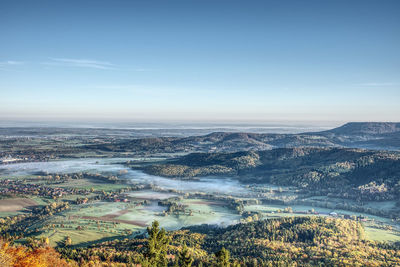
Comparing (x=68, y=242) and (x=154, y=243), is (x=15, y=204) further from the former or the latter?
(x=154, y=243)

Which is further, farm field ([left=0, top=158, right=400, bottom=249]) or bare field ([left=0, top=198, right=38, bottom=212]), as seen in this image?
bare field ([left=0, top=198, right=38, bottom=212])

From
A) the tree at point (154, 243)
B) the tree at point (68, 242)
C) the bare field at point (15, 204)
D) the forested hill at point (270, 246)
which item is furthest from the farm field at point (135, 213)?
the tree at point (154, 243)

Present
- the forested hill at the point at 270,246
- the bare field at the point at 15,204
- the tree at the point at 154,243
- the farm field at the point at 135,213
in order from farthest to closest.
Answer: the bare field at the point at 15,204
the farm field at the point at 135,213
the forested hill at the point at 270,246
the tree at the point at 154,243

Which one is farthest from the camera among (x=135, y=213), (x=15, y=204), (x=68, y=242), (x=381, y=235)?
(x=15, y=204)

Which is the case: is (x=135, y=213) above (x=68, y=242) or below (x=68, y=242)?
below

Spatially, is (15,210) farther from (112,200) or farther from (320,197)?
(320,197)

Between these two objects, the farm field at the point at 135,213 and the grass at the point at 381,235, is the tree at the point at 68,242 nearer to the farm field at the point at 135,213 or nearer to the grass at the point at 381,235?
the farm field at the point at 135,213

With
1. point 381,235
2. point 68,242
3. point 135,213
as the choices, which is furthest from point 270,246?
point 135,213

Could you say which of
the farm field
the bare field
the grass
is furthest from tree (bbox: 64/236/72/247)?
the grass

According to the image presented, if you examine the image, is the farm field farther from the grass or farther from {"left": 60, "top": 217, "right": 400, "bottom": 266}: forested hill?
{"left": 60, "top": 217, "right": 400, "bottom": 266}: forested hill

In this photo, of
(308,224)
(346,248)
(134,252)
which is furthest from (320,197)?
(134,252)

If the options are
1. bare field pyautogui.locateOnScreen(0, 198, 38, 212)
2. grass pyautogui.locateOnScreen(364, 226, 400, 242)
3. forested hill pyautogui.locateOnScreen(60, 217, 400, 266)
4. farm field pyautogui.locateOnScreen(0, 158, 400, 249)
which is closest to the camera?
forested hill pyautogui.locateOnScreen(60, 217, 400, 266)
